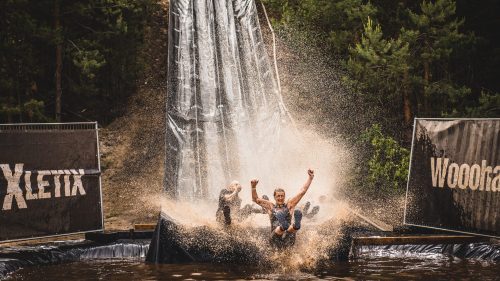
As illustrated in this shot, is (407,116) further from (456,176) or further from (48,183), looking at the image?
(48,183)

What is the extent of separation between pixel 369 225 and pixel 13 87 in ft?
37.7

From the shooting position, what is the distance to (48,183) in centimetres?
1073

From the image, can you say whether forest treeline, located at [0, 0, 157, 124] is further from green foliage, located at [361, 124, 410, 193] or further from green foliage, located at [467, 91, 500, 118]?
green foliage, located at [467, 91, 500, 118]

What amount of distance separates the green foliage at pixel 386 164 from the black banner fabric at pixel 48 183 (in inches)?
350

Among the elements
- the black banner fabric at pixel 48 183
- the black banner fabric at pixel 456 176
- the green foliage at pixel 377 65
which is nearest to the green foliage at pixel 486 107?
the green foliage at pixel 377 65

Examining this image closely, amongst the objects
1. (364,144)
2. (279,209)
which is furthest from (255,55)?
(279,209)

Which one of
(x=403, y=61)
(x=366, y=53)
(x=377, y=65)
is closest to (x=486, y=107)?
(x=403, y=61)

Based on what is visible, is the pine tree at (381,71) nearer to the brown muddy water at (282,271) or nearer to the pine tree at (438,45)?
the pine tree at (438,45)

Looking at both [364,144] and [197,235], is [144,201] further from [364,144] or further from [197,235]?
[197,235]

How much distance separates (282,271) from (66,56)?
1318 cm

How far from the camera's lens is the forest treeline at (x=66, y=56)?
1788cm

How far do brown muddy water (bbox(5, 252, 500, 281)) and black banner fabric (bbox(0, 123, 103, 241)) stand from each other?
796 mm

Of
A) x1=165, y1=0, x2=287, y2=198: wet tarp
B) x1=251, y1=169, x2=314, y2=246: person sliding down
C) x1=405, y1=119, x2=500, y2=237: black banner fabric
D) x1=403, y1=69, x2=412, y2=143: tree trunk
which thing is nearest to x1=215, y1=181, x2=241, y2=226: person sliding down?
x1=251, y1=169, x2=314, y2=246: person sliding down

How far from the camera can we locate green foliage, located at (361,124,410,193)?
1719cm
